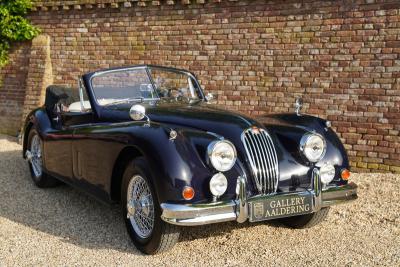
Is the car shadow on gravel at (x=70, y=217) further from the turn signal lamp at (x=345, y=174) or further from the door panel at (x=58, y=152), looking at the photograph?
the turn signal lamp at (x=345, y=174)

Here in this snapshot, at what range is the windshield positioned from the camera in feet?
16.9

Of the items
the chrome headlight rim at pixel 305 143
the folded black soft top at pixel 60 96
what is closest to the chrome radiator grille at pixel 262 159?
the chrome headlight rim at pixel 305 143

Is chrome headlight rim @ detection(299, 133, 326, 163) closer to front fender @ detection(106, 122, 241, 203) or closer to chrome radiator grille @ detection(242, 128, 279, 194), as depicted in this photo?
chrome radiator grille @ detection(242, 128, 279, 194)

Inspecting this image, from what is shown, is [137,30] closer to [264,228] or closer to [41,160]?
[41,160]

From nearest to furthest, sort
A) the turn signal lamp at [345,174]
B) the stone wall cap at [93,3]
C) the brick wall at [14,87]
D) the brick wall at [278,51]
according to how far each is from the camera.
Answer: the turn signal lamp at [345,174] < the brick wall at [278,51] < the stone wall cap at [93,3] < the brick wall at [14,87]

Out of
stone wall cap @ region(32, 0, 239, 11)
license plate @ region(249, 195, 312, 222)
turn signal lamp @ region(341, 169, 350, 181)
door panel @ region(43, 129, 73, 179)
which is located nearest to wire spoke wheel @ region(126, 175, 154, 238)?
license plate @ region(249, 195, 312, 222)

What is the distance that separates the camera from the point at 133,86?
17.2 ft

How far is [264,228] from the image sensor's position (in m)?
4.55

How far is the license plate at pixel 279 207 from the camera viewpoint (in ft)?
12.2

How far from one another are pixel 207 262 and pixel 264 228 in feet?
3.07

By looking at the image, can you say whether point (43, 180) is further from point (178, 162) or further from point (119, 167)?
point (178, 162)

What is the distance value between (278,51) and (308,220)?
3.56 meters

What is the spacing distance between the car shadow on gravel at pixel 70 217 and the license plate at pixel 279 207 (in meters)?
0.78

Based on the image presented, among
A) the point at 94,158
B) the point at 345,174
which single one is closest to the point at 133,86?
the point at 94,158
